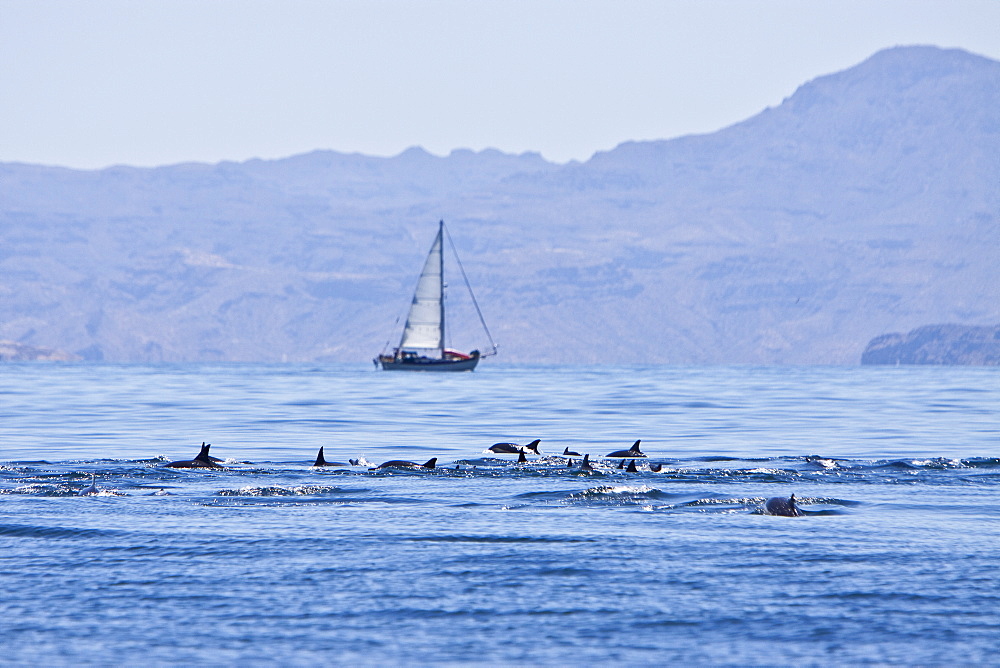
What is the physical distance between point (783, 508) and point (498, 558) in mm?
9270

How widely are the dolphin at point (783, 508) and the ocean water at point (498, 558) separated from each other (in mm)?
483

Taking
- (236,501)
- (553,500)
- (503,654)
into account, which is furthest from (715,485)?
(503,654)

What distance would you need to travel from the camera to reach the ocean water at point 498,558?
1981 cm

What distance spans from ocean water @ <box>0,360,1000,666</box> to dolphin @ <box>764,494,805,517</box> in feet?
1.59

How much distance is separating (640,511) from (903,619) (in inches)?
479

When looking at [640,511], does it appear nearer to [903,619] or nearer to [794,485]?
[794,485]

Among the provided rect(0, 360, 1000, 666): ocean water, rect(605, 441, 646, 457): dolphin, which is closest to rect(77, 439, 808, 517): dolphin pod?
rect(605, 441, 646, 457): dolphin

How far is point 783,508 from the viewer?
32.2 meters

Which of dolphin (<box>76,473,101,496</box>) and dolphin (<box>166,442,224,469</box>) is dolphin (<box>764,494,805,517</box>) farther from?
dolphin (<box>166,442,224,469</box>)

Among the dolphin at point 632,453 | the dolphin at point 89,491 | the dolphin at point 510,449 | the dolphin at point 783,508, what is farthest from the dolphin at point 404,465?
the dolphin at point 783,508

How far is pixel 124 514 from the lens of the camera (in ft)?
103

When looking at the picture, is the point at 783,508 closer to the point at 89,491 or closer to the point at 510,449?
the point at 89,491

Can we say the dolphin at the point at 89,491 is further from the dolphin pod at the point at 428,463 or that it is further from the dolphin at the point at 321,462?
the dolphin at the point at 321,462

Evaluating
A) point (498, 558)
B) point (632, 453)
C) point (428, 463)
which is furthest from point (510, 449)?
point (498, 558)
